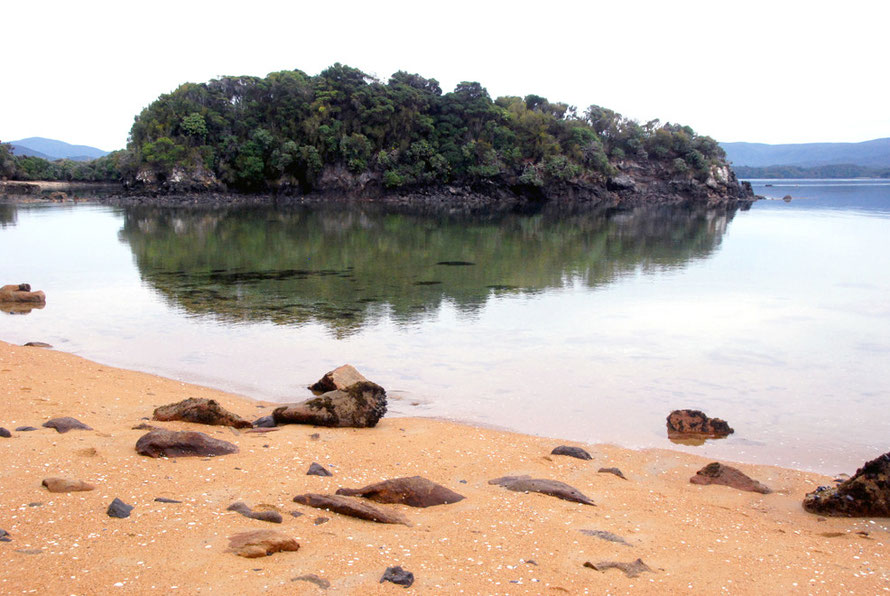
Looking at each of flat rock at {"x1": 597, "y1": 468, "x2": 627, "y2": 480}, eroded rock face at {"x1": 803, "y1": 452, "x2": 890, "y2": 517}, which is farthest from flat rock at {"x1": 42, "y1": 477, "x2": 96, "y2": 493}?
eroded rock face at {"x1": 803, "y1": 452, "x2": 890, "y2": 517}

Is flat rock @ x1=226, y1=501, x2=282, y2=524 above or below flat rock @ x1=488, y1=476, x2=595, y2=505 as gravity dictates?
above

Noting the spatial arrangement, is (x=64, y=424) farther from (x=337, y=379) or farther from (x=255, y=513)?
(x=337, y=379)

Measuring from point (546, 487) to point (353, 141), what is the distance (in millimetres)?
71843

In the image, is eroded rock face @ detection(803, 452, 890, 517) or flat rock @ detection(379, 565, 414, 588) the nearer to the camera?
flat rock @ detection(379, 565, 414, 588)

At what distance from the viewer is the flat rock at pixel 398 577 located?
4836mm

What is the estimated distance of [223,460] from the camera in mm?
7441

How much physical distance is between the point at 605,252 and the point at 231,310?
19608 millimetres

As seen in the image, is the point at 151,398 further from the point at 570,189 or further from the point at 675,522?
the point at 570,189

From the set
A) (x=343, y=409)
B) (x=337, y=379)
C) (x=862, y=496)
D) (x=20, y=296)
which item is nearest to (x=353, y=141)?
(x=20, y=296)

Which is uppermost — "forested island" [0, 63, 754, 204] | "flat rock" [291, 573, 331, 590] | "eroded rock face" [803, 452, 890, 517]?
"forested island" [0, 63, 754, 204]

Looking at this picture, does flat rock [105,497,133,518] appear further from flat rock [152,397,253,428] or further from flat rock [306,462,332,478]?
flat rock [152,397,253,428]

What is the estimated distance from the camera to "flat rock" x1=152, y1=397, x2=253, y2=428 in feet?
29.6

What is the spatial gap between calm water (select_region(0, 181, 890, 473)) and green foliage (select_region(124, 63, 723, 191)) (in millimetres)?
40867

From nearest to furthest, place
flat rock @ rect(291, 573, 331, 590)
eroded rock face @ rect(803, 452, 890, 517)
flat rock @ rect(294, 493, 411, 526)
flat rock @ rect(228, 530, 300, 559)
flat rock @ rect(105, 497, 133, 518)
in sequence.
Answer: flat rock @ rect(291, 573, 331, 590) < flat rock @ rect(228, 530, 300, 559) < flat rock @ rect(105, 497, 133, 518) < flat rock @ rect(294, 493, 411, 526) < eroded rock face @ rect(803, 452, 890, 517)
